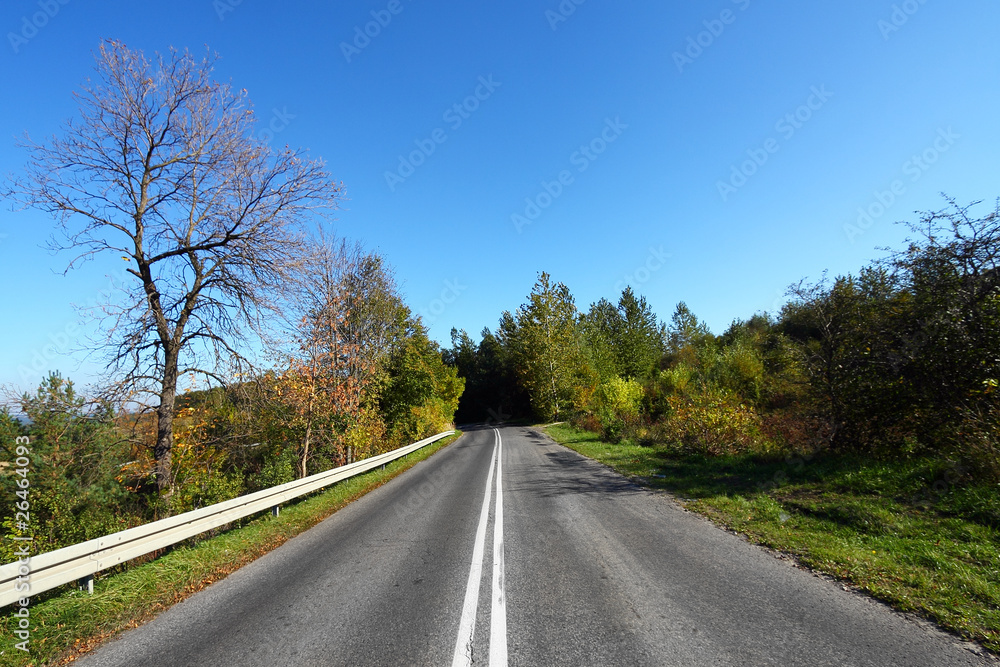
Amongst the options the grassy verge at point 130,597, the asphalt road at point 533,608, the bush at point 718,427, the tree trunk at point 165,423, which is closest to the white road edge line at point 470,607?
the asphalt road at point 533,608

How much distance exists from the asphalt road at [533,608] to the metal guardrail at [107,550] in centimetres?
127

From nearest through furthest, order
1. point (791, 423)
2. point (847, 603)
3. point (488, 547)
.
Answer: point (847, 603)
point (488, 547)
point (791, 423)

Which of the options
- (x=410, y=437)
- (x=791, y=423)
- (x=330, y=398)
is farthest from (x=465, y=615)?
(x=410, y=437)

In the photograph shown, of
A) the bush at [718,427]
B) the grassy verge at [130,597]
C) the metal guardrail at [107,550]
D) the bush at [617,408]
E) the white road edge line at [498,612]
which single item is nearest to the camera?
the white road edge line at [498,612]

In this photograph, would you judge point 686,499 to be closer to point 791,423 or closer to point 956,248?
point 791,423

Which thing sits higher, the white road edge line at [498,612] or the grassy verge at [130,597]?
the grassy verge at [130,597]

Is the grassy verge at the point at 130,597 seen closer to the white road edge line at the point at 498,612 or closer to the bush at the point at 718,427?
the white road edge line at the point at 498,612

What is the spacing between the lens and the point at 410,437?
2802 cm

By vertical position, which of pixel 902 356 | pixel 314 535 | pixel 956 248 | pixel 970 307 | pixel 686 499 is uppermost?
pixel 956 248

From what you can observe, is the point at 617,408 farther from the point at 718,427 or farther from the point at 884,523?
the point at 884,523

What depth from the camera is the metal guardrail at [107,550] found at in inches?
173

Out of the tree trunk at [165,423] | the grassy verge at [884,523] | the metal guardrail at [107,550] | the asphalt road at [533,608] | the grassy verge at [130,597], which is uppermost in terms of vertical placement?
the tree trunk at [165,423]

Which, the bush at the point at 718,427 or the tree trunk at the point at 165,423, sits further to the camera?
the bush at the point at 718,427

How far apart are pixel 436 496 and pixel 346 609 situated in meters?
6.49
